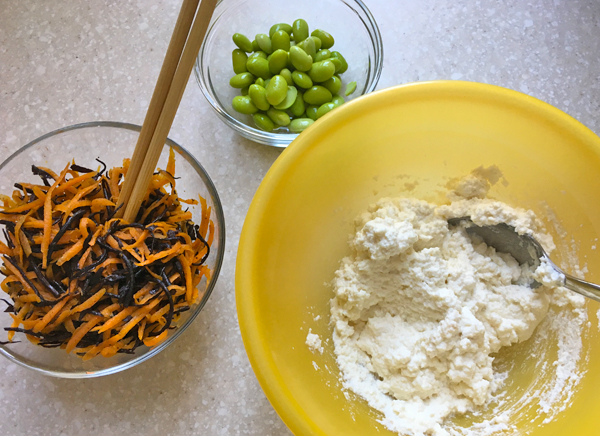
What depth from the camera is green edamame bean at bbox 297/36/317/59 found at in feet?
4.40

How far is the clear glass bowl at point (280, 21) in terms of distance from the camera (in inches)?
56.6

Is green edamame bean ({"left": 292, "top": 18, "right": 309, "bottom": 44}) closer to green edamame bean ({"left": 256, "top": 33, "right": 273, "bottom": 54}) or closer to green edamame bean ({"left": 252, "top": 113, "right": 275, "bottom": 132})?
green edamame bean ({"left": 256, "top": 33, "right": 273, "bottom": 54})

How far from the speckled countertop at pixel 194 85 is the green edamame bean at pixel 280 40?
30cm

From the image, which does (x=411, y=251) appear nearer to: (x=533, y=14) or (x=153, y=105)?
(x=153, y=105)

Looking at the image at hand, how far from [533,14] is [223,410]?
5.35 ft

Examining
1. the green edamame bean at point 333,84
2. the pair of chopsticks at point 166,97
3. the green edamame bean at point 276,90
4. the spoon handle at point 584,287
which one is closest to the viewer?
the pair of chopsticks at point 166,97

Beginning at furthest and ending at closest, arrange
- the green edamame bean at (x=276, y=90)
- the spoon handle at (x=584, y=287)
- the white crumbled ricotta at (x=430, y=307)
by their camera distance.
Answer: the green edamame bean at (x=276, y=90), the white crumbled ricotta at (x=430, y=307), the spoon handle at (x=584, y=287)

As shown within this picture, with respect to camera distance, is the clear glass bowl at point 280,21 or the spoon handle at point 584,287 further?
the clear glass bowl at point 280,21

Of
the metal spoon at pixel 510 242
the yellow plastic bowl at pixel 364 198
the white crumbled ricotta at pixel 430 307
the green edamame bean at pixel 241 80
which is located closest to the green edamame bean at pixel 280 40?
the green edamame bean at pixel 241 80

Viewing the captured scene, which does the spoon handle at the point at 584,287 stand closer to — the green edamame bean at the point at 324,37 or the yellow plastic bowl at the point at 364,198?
the yellow plastic bowl at the point at 364,198

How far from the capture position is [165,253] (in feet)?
3.56

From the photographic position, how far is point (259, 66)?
1.35 m

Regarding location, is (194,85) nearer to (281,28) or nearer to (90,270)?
(281,28)

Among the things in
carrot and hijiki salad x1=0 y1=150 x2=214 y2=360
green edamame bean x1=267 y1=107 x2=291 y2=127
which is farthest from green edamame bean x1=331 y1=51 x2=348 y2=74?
carrot and hijiki salad x1=0 y1=150 x2=214 y2=360
